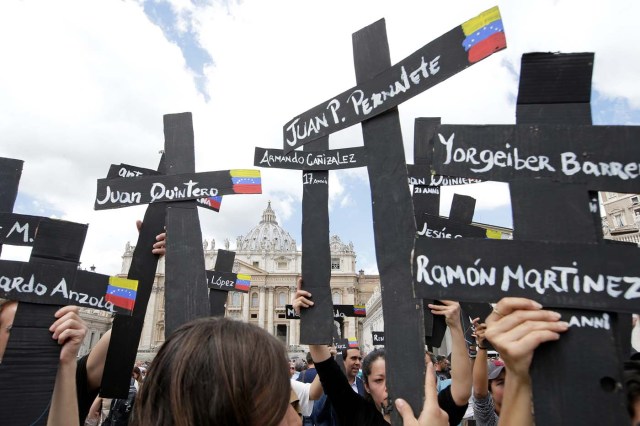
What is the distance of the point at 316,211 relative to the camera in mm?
3244

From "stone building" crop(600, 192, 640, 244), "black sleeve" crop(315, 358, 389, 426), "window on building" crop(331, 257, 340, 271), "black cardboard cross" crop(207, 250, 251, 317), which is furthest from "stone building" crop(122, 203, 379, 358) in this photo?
"black sleeve" crop(315, 358, 389, 426)

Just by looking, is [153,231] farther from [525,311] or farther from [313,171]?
[525,311]

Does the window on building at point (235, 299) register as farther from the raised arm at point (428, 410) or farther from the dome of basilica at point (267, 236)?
the raised arm at point (428, 410)

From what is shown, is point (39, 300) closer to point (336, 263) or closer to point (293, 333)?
point (293, 333)

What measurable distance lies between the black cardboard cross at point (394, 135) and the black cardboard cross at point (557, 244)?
463 mm

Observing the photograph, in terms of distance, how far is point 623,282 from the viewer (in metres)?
1.23

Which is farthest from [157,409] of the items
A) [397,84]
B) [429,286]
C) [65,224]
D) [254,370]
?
[397,84]

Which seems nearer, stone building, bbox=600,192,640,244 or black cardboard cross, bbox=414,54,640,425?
black cardboard cross, bbox=414,54,640,425

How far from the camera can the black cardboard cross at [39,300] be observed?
6.33 ft

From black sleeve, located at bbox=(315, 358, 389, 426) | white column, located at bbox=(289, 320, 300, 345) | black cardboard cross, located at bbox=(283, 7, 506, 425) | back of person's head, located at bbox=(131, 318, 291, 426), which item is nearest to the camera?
back of person's head, located at bbox=(131, 318, 291, 426)

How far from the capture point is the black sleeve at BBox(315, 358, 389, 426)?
8.04ft

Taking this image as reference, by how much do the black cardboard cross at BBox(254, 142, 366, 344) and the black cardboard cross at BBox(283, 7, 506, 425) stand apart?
2.54 feet

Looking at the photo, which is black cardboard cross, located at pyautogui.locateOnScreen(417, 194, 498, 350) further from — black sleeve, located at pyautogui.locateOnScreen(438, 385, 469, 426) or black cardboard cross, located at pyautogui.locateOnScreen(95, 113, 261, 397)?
black cardboard cross, located at pyautogui.locateOnScreen(95, 113, 261, 397)

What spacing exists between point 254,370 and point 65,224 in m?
1.74
